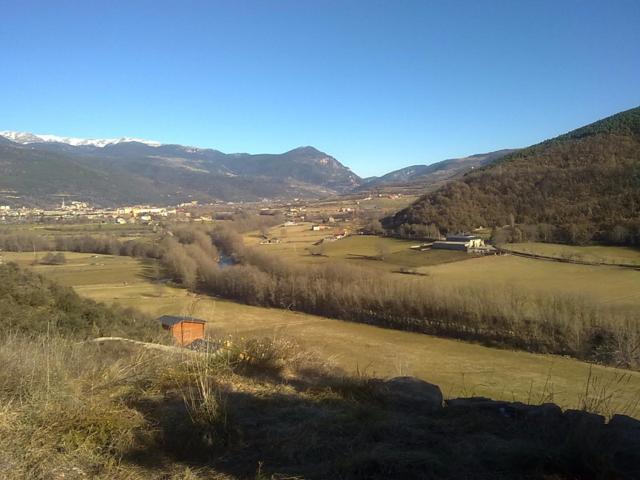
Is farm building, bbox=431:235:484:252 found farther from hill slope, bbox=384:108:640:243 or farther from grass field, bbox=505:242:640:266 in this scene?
hill slope, bbox=384:108:640:243

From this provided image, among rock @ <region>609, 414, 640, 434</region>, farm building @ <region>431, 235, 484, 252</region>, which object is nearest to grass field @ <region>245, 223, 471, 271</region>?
farm building @ <region>431, 235, 484, 252</region>

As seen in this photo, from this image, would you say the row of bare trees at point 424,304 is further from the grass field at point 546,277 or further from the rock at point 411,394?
the rock at point 411,394

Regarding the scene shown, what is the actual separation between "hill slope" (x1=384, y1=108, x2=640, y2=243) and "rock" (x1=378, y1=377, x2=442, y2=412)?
5244 centimetres

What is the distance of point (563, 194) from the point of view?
64.6m

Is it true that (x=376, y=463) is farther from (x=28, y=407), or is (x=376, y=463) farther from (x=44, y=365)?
(x=44, y=365)

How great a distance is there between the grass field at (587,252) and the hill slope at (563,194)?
7.20 ft

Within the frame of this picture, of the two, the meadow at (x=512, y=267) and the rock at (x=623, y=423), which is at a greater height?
the rock at (x=623, y=423)

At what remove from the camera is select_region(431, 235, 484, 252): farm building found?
56.9 meters

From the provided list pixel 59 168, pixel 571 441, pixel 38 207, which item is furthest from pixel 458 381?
pixel 59 168

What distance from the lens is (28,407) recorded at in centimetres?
393

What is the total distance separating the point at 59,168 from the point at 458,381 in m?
184

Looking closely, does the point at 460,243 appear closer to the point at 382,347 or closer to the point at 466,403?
the point at 382,347

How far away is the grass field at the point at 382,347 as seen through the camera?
18.4 m

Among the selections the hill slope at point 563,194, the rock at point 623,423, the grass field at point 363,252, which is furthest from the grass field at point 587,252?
the rock at point 623,423
